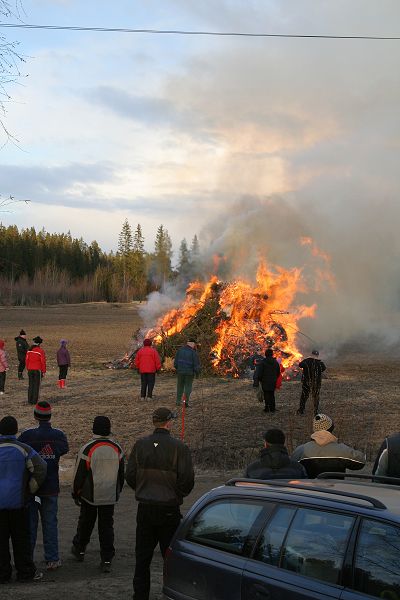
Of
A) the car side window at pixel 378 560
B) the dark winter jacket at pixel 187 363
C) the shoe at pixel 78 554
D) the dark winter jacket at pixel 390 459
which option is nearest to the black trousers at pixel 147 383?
the dark winter jacket at pixel 187 363

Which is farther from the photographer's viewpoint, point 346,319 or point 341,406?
point 346,319

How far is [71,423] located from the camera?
49.8 feet

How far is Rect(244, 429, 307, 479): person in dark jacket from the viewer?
5.91 meters

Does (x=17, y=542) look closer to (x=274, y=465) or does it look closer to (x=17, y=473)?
(x=17, y=473)

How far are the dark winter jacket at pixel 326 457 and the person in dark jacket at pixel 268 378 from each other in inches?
375

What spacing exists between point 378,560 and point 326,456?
3.05m

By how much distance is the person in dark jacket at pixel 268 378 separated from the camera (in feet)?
53.7

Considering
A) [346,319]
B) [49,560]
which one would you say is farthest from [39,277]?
[49,560]

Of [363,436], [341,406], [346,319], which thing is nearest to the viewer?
[363,436]

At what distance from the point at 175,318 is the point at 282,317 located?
402 centimetres

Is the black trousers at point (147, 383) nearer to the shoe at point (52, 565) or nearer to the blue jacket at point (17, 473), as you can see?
the shoe at point (52, 565)

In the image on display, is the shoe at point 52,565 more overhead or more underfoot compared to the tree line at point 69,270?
more underfoot

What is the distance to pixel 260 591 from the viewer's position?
13.4 ft

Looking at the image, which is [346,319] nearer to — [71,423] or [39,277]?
[71,423]
